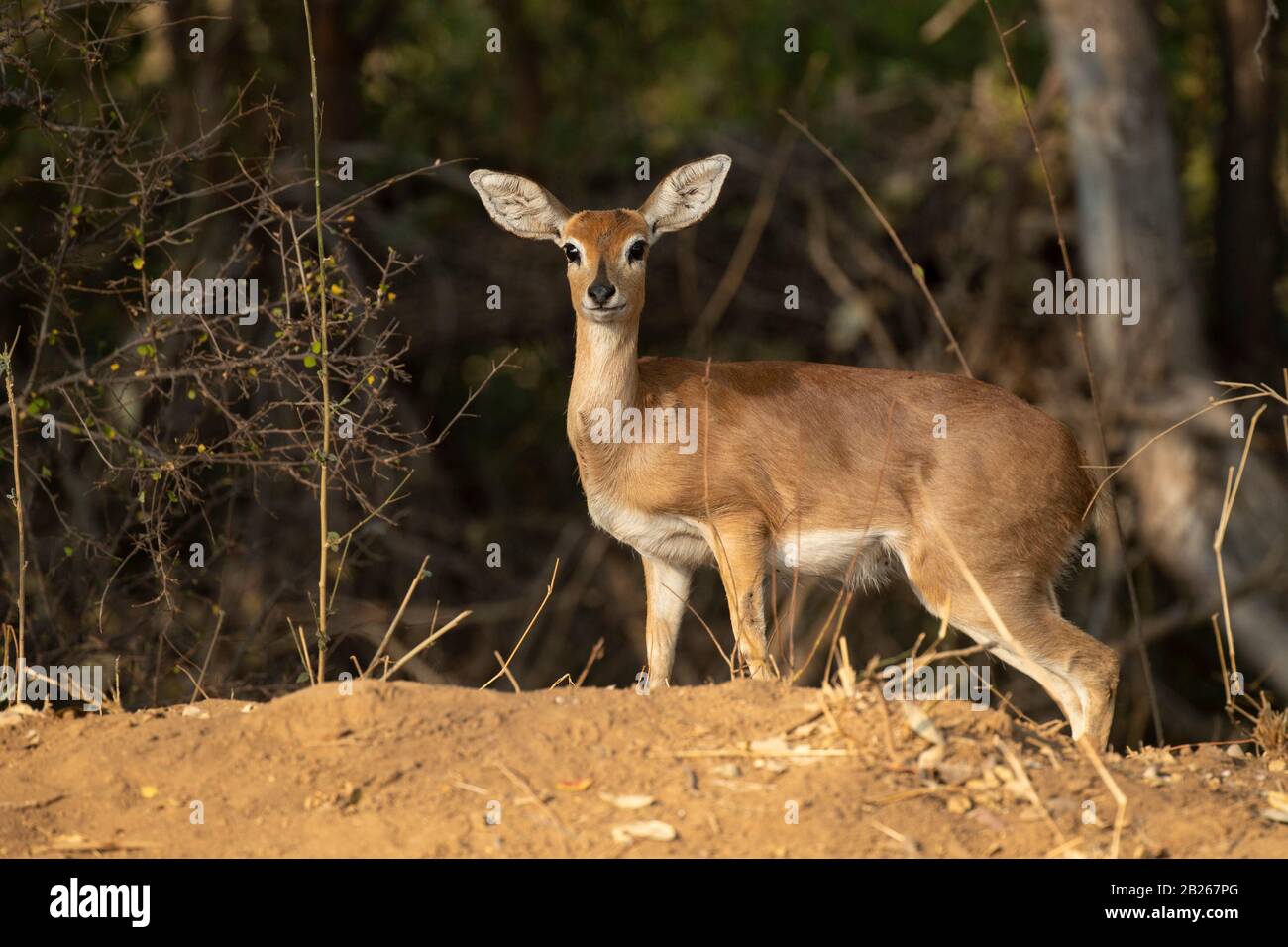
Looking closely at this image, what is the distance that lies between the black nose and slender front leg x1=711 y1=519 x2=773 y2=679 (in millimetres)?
1194

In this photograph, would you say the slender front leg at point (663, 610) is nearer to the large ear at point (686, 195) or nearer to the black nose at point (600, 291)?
the black nose at point (600, 291)

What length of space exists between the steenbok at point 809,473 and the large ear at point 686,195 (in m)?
0.01

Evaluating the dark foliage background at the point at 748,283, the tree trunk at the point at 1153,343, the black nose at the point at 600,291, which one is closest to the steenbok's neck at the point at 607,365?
the black nose at the point at 600,291

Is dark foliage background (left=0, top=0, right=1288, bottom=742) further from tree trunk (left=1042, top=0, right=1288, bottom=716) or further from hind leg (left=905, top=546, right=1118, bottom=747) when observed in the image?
hind leg (left=905, top=546, right=1118, bottom=747)

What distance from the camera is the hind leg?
27.9ft

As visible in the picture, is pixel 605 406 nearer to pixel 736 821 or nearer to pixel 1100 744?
pixel 1100 744

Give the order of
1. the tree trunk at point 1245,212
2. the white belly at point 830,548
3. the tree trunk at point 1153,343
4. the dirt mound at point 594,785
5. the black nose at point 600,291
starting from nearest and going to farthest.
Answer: the dirt mound at point 594,785 → the black nose at point 600,291 → the white belly at point 830,548 → the tree trunk at point 1153,343 → the tree trunk at point 1245,212

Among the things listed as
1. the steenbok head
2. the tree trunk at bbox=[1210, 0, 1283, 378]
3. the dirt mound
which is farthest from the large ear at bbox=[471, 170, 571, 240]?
the tree trunk at bbox=[1210, 0, 1283, 378]

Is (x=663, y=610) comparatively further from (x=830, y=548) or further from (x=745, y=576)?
(x=830, y=548)

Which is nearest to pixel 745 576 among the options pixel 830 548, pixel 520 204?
pixel 830 548

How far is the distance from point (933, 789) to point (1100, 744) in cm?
237

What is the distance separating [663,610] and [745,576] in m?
0.64

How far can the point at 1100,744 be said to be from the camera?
7.76 metres

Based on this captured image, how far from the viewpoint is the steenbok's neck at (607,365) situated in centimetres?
869
